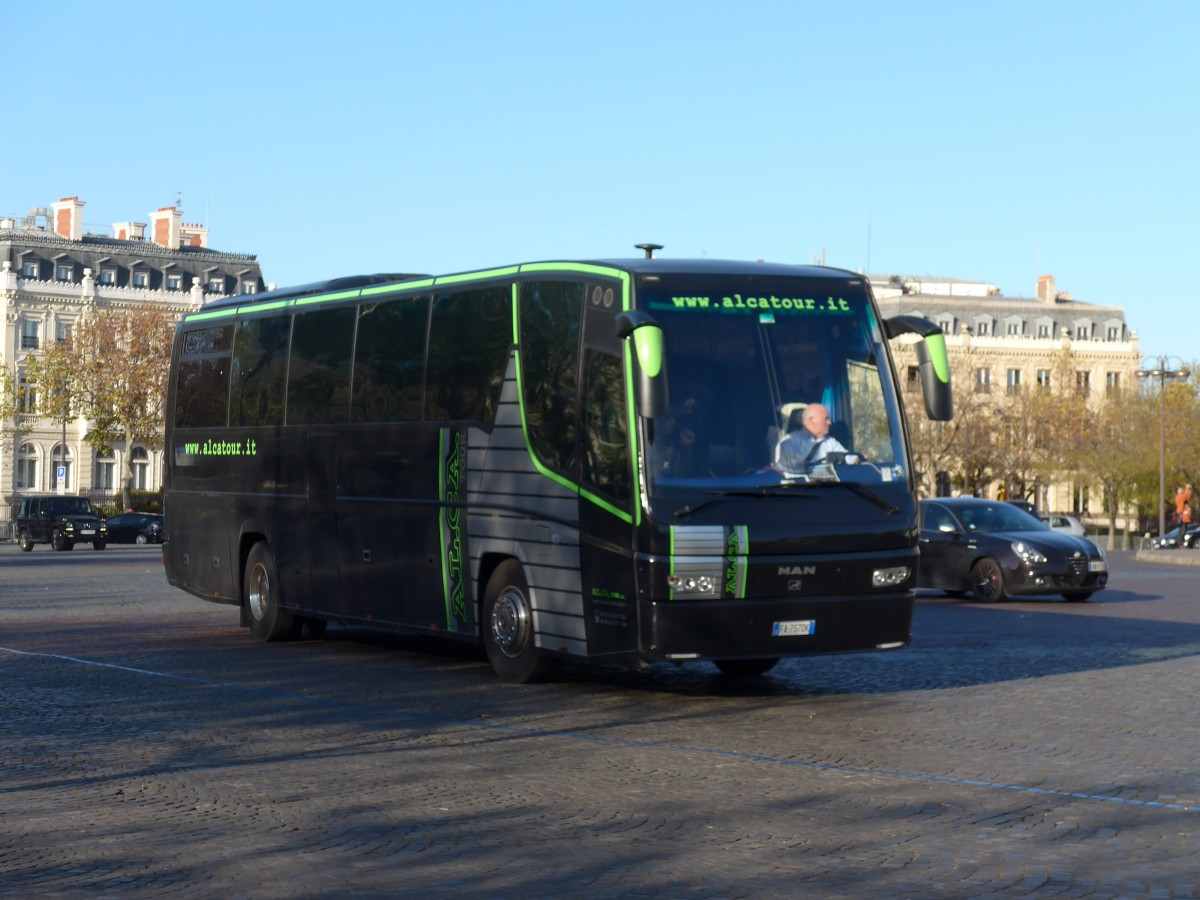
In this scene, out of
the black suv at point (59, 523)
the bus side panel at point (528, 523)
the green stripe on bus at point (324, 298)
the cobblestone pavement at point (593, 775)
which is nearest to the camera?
the cobblestone pavement at point (593, 775)

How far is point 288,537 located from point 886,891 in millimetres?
12002

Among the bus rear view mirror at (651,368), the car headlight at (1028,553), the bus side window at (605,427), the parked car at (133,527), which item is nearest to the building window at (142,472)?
the parked car at (133,527)

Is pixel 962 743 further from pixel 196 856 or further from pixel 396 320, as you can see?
pixel 396 320

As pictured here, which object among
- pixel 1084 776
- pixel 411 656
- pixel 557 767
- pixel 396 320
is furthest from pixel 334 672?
pixel 1084 776

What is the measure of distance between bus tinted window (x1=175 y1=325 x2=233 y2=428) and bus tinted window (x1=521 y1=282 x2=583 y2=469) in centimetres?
619

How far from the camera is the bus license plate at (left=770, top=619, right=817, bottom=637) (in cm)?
1339

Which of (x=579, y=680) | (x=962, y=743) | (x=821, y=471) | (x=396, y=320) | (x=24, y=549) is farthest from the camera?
(x=24, y=549)

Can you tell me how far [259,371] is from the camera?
1920 cm

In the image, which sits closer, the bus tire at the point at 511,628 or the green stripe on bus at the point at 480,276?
the bus tire at the point at 511,628

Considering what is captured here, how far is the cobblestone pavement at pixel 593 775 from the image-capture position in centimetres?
760

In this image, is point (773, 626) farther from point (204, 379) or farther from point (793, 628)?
point (204, 379)

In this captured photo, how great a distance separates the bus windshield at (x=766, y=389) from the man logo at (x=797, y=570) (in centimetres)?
58

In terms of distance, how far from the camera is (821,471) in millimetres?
13500

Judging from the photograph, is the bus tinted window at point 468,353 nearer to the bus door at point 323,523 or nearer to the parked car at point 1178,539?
the bus door at point 323,523
